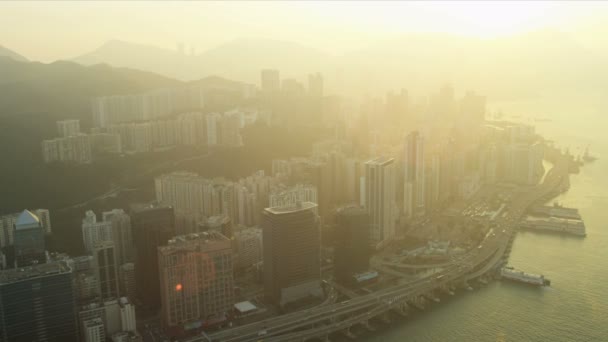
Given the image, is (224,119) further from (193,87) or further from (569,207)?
(569,207)

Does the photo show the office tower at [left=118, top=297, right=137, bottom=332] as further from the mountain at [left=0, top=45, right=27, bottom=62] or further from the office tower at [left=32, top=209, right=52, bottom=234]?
the mountain at [left=0, top=45, right=27, bottom=62]

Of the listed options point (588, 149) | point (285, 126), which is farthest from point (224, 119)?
point (588, 149)

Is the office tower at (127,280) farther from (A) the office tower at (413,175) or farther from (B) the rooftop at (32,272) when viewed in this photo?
(A) the office tower at (413,175)

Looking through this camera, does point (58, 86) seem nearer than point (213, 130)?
No

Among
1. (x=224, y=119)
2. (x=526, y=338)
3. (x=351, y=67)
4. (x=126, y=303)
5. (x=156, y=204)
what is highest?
(x=351, y=67)

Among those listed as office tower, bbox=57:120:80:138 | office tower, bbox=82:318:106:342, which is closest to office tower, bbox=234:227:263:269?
office tower, bbox=82:318:106:342

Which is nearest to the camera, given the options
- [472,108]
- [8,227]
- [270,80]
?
[8,227]

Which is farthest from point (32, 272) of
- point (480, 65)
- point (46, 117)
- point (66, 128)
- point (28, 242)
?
point (480, 65)

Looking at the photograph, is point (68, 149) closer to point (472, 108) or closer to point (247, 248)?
point (247, 248)
